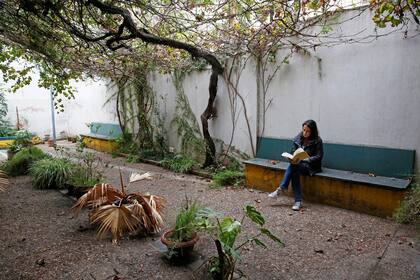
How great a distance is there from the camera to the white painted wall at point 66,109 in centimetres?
1135

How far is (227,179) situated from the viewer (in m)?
5.71

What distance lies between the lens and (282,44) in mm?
5336

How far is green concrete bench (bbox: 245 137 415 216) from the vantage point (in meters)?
3.96

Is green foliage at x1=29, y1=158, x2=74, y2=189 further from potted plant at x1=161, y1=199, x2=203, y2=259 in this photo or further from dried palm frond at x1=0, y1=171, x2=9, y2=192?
potted plant at x1=161, y1=199, x2=203, y2=259

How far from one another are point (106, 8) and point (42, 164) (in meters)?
3.98

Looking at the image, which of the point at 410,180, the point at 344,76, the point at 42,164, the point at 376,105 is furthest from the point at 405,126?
the point at 42,164

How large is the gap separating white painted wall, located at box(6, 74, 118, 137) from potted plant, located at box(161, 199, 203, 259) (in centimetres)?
897

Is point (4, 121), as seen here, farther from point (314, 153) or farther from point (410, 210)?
point (410, 210)

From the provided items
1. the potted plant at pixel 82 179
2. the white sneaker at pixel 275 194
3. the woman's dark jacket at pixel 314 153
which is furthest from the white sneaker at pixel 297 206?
the potted plant at pixel 82 179

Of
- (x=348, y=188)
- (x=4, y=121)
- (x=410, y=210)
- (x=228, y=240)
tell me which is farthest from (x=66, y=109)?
(x=410, y=210)

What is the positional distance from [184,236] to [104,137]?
7727 millimetres

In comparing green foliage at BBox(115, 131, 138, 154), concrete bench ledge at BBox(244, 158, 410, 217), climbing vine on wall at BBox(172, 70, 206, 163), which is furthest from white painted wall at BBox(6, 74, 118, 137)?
concrete bench ledge at BBox(244, 158, 410, 217)

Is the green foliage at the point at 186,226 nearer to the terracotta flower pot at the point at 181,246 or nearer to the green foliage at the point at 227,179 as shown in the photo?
the terracotta flower pot at the point at 181,246

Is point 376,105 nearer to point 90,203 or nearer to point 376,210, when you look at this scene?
point 376,210
